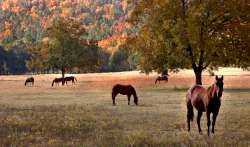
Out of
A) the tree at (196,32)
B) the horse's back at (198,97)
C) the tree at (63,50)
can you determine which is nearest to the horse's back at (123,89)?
the tree at (196,32)

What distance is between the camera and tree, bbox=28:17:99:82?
91.8 meters

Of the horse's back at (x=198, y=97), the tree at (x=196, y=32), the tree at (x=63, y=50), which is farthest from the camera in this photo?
the tree at (x=63, y=50)

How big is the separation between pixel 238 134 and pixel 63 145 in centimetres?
638

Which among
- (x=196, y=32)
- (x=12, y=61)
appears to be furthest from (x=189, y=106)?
(x=12, y=61)

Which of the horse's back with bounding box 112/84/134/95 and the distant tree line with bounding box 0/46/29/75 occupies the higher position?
the distant tree line with bounding box 0/46/29/75

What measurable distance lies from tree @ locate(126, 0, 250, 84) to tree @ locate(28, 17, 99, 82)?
38.7 meters

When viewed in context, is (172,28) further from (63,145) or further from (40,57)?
(40,57)

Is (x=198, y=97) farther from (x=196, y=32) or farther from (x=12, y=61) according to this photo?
(x=12, y=61)

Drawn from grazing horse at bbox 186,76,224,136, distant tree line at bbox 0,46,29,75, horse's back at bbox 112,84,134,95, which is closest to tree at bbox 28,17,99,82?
distant tree line at bbox 0,46,29,75

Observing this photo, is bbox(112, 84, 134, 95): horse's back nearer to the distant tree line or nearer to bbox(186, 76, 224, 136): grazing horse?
bbox(186, 76, 224, 136): grazing horse

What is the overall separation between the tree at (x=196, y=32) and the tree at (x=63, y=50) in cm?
3869

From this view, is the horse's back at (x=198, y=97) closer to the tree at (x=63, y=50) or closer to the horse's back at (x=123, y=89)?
the horse's back at (x=123, y=89)

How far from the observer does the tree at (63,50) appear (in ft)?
301

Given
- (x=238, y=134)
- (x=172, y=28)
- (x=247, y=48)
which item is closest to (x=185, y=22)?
(x=172, y=28)
